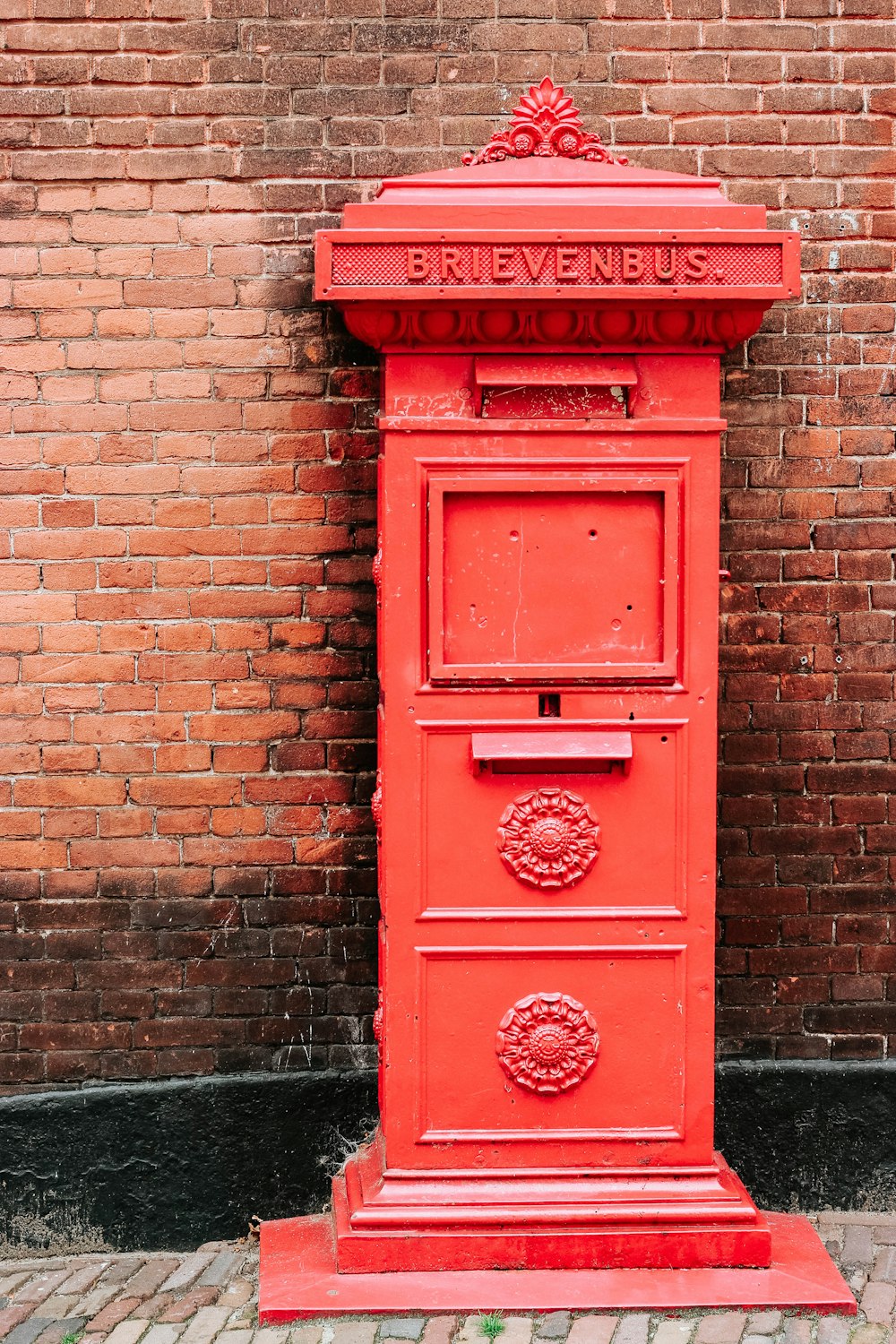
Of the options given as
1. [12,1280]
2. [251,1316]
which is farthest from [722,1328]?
[12,1280]

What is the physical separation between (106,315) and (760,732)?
95.1 inches

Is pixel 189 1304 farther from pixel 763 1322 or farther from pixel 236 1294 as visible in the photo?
pixel 763 1322

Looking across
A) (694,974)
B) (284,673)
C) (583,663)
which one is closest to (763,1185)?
(694,974)

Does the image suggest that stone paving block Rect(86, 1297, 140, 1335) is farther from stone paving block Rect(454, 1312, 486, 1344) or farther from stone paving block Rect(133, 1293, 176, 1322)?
stone paving block Rect(454, 1312, 486, 1344)

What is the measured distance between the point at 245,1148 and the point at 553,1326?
118 cm

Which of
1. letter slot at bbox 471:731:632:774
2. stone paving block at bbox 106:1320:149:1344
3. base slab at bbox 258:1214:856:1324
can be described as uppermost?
letter slot at bbox 471:731:632:774

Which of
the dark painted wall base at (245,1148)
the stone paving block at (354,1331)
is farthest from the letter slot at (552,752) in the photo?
the stone paving block at (354,1331)

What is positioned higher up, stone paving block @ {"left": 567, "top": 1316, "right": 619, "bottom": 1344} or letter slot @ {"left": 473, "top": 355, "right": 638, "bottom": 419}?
letter slot @ {"left": 473, "top": 355, "right": 638, "bottom": 419}

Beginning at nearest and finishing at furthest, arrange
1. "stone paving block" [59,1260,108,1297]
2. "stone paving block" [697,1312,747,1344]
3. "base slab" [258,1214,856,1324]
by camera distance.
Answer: "stone paving block" [697,1312,747,1344], "base slab" [258,1214,856,1324], "stone paving block" [59,1260,108,1297]

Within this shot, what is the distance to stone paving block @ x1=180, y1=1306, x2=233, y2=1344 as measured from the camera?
3.04 meters

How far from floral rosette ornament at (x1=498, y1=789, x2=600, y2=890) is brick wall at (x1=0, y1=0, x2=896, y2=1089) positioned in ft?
2.62

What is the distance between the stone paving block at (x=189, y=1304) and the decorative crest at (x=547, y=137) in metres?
3.19

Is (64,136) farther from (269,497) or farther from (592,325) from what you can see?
(592,325)

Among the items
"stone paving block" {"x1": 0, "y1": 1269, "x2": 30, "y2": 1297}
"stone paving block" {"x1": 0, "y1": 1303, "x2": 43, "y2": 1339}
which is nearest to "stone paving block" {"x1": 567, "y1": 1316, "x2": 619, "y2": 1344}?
"stone paving block" {"x1": 0, "y1": 1303, "x2": 43, "y2": 1339}
